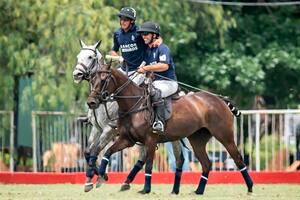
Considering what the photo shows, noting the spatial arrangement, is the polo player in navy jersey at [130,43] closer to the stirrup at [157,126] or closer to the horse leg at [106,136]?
the horse leg at [106,136]

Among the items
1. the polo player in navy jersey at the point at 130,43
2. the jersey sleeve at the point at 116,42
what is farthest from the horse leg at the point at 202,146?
the jersey sleeve at the point at 116,42

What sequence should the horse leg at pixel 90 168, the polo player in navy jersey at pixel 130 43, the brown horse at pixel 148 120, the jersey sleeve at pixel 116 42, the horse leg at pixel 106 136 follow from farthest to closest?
the jersey sleeve at pixel 116 42
the horse leg at pixel 106 136
the polo player in navy jersey at pixel 130 43
the horse leg at pixel 90 168
the brown horse at pixel 148 120

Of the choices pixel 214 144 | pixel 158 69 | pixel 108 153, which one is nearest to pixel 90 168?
pixel 108 153

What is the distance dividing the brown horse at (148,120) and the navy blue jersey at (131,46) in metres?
1.08

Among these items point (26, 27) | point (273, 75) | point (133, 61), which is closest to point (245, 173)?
point (133, 61)

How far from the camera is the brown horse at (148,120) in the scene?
1648cm

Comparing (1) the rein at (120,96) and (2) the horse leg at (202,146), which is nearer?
(1) the rein at (120,96)

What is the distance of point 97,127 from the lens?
18688 millimetres

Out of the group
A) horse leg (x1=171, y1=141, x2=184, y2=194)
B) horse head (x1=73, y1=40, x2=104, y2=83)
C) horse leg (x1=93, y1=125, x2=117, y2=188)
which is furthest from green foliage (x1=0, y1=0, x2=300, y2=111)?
horse head (x1=73, y1=40, x2=104, y2=83)

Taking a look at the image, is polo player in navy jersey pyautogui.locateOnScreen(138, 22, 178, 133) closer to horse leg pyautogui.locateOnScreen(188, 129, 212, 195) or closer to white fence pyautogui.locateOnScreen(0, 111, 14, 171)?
horse leg pyautogui.locateOnScreen(188, 129, 212, 195)

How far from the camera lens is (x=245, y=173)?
56.5 feet

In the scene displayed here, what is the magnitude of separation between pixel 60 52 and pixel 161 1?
3723 millimetres

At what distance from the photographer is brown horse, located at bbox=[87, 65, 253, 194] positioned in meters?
16.5

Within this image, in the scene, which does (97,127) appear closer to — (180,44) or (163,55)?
(163,55)
